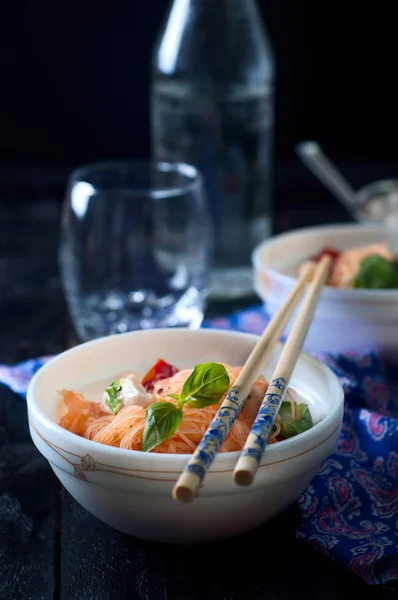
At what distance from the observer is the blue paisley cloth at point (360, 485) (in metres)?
0.90

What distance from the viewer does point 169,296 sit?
168 centimetres

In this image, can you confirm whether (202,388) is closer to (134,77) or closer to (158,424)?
(158,424)

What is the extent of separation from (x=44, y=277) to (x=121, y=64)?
1.40 meters

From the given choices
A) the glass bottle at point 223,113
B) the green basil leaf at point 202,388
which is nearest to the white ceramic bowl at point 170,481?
the green basil leaf at point 202,388

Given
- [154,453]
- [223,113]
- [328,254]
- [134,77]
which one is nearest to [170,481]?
[154,453]

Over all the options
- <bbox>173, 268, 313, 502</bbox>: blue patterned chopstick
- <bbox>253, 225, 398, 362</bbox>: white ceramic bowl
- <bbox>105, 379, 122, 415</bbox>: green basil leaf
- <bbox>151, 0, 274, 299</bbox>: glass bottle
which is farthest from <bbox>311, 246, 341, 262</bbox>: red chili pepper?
<bbox>105, 379, 122, 415</bbox>: green basil leaf

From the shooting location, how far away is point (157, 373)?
42.1 inches

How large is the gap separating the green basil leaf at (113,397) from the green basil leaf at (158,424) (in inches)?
3.7

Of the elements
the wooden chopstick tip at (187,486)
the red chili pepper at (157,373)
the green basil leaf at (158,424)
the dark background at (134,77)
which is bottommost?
the dark background at (134,77)

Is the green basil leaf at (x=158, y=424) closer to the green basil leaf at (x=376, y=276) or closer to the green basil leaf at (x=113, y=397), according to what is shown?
the green basil leaf at (x=113, y=397)

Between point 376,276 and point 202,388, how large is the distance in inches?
22.0

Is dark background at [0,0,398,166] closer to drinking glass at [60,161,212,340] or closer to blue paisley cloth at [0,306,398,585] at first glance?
drinking glass at [60,161,212,340]

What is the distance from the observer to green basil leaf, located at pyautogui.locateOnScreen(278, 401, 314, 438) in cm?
93

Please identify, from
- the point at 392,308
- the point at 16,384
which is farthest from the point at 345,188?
the point at 16,384
